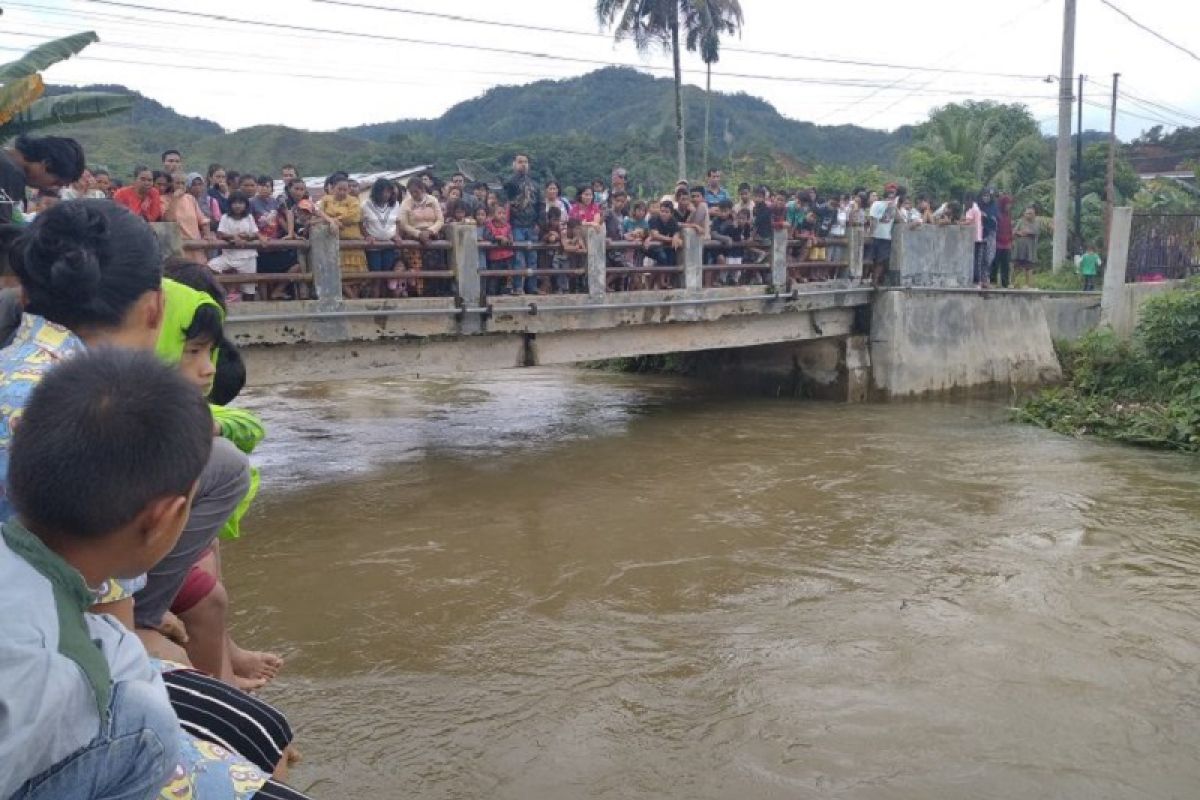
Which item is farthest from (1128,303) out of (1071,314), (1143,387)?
(1143,387)

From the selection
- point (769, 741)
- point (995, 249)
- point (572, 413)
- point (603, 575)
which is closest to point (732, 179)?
point (995, 249)

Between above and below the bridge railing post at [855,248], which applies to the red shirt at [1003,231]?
above

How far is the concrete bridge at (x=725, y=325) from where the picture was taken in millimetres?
9086

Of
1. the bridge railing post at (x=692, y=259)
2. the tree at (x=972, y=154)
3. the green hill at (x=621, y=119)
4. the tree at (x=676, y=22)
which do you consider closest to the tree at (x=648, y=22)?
the tree at (x=676, y=22)

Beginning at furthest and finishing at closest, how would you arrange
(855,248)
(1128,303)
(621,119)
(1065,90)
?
(621,119) < (1065,90) < (1128,303) < (855,248)

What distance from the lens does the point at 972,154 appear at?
28.6 metres

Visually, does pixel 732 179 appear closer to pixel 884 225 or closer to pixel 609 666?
pixel 884 225

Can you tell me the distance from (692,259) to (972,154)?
794 inches

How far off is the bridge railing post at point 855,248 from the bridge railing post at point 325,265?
805 centimetres

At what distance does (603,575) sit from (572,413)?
7.29 metres

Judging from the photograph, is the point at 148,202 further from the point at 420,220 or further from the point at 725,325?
the point at 725,325

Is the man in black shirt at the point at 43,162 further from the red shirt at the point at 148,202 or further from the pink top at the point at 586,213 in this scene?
the pink top at the point at 586,213

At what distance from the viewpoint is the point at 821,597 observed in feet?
21.0

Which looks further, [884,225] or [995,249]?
[995,249]
